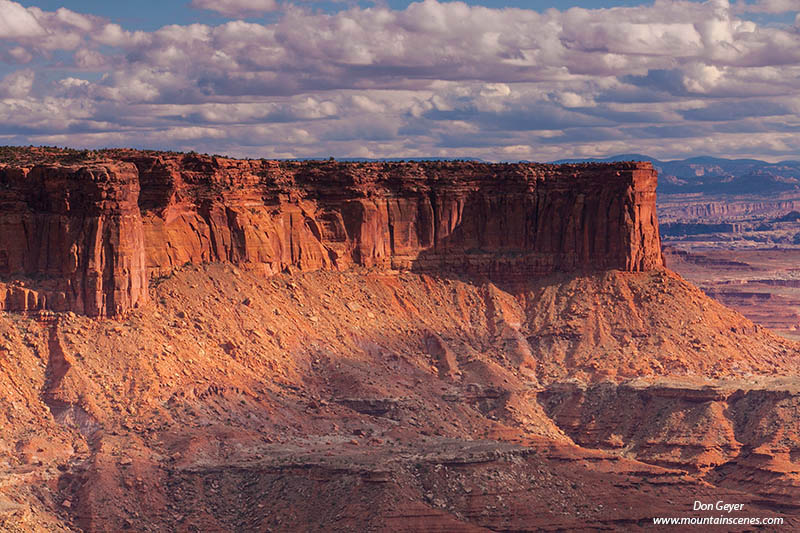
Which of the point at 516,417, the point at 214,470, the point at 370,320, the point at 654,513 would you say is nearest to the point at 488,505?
the point at 654,513

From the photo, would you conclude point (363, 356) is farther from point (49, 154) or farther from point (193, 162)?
point (49, 154)

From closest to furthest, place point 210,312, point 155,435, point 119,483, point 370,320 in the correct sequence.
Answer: point 119,483
point 155,435
point 210,312
point 370,320

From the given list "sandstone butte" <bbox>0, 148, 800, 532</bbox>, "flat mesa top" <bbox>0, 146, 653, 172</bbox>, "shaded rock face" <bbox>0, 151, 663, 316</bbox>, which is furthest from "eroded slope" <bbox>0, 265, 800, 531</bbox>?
"flat mesa top" <bbox>0, 146, 653, 172</bbox>

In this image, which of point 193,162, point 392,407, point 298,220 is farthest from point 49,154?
point 392,407

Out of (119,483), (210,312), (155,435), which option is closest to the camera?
(119,483)

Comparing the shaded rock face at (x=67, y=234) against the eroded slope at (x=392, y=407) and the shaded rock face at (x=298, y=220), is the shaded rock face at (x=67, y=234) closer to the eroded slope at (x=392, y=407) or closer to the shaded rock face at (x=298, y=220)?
the shaded rock face at (x=298, y=220)

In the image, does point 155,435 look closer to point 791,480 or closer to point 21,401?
point 21,401
